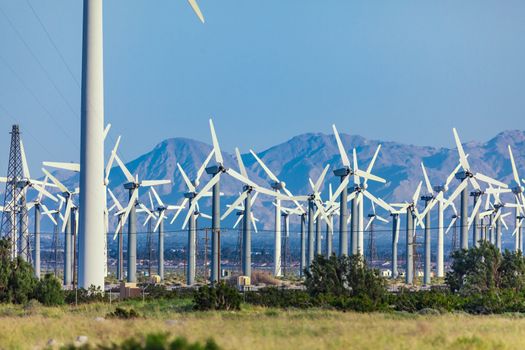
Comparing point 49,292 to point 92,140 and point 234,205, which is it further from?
point 234,205

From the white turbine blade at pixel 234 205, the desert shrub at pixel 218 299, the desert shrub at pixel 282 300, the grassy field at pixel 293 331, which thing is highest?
the white turbine blade at pixel 234 205

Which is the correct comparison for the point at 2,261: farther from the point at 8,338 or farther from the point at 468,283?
the point at 8,338

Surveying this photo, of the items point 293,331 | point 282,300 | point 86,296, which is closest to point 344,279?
point 282,300

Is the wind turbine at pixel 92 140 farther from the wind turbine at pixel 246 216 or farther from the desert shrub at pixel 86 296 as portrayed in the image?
the wind turbine at pixel 246 216

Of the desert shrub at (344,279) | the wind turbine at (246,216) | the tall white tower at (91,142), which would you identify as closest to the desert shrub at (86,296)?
the tall white tower at (91,142)

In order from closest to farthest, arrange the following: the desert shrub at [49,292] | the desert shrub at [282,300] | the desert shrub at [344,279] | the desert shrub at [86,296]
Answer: the desert shrub at [282,300] → the desert shrub at [49,292] → the desert shrub at [86,296] → the desert shrub at [344,279]

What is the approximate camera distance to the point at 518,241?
5856 inches

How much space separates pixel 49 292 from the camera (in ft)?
218

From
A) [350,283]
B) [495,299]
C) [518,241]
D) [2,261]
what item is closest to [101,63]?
[2,261]

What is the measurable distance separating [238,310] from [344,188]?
47.2m

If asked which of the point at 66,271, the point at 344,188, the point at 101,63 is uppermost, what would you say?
the point at 101,63

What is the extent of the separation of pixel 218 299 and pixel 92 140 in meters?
18.8

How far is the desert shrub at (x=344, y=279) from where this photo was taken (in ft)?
230

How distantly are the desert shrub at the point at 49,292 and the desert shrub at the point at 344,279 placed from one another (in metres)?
14.5
